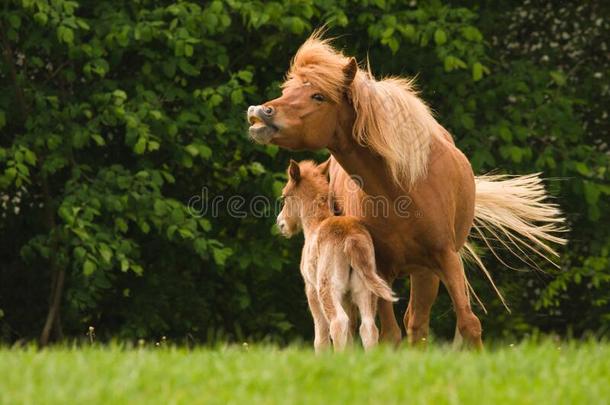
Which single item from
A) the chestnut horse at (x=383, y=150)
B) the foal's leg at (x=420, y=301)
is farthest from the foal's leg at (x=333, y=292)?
the foal's leg at (x=420, y=301)

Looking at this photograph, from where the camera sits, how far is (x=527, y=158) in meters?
12.3

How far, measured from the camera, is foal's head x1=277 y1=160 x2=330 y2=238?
8.38 m

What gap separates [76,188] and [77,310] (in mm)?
1261

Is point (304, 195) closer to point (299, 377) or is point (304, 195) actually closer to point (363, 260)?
point (363, 260)

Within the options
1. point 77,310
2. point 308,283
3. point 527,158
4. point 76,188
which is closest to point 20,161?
point 76,188

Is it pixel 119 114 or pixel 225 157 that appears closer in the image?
pixel 119 114

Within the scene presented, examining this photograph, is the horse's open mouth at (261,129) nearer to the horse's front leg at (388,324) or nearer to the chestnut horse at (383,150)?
the chestnut horse at (383,150)

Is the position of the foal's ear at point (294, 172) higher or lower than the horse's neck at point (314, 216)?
higher

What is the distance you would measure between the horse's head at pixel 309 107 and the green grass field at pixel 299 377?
6.24 ft

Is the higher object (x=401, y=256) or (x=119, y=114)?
(x=119, y=114)

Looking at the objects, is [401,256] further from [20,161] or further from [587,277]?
[587,277]

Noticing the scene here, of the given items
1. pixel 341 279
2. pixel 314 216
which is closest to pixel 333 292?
pixel 341 279

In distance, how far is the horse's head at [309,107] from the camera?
743 centimetres

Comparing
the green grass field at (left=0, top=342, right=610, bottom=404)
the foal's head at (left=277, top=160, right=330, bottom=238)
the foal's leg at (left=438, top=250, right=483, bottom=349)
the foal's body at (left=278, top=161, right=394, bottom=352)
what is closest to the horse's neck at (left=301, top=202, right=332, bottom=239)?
the foal's head at (left=277, top=160, right=330, bottom=238)
